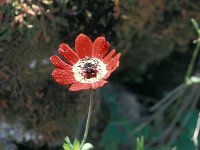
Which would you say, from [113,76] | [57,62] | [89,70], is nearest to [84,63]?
[89,70]

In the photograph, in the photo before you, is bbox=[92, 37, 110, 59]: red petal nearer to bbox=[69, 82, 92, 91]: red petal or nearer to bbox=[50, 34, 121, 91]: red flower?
bbox=[50, 34, 121, 91]: red flower

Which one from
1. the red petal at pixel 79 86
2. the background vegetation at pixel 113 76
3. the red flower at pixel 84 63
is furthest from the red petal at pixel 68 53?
the background vegetation at pixel 113 76

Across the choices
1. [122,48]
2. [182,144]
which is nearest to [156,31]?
[122,48]

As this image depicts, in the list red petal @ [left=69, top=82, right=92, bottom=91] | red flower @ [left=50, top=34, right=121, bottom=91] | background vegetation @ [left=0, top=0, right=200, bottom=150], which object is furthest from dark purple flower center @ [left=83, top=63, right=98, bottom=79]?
background vegetation @ [left=0, top=0, right=200, bottom=150]

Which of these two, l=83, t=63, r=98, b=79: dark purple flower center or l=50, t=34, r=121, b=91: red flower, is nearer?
l=50, t=34, r=121, b=91: red flower

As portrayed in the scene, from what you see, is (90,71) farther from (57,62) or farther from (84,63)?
(57,62)

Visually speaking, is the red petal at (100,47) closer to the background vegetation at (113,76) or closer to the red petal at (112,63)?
the red petal at (112,63)

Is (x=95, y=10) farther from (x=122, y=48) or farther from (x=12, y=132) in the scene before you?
(x=12, y=132)
